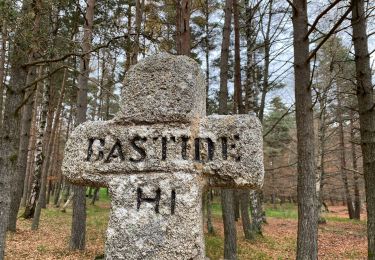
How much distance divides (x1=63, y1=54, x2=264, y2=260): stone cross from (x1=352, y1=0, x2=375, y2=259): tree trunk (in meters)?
4.22

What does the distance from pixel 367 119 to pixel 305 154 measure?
2126mm

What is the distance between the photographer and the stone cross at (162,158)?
260 centimetres

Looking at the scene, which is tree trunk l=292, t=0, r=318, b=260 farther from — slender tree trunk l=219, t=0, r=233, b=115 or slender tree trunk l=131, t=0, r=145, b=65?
slender tree trunk l=131, t=0, r=145, b=65

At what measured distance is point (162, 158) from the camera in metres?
2.75

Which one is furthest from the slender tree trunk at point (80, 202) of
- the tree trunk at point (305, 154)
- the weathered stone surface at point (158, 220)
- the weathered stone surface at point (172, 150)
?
the weathered stone surface at point (158, 220)

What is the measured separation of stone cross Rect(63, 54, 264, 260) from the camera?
260 centimetres

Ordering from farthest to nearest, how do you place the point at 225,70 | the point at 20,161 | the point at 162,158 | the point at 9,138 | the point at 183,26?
the point at 20,161 < the point at 225,70 < the point at 183,26 < the point at 9,138 < the point at 162,158

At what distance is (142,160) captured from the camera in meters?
2.79

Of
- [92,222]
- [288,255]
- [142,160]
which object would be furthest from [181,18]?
[92,222]

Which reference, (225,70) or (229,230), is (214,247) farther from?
(225,70)

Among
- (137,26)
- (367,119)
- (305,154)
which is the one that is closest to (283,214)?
(137,26)

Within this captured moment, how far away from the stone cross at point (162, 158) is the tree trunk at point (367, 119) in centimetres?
422

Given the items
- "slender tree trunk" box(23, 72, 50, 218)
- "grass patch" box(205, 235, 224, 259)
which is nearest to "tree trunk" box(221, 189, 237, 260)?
"grass patch" box(205, 235, 224, 259)

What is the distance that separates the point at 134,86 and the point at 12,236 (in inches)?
377
